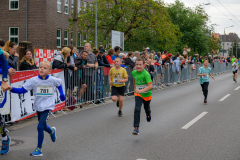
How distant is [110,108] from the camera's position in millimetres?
12930

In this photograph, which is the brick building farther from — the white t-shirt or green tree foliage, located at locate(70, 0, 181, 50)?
the white t-shirt

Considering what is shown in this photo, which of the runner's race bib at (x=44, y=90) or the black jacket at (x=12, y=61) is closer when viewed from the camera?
the runner's race bib at (x=44, y=90)

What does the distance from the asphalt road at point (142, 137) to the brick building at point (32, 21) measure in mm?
26417

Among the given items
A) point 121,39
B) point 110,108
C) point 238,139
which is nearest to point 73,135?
point 238,139

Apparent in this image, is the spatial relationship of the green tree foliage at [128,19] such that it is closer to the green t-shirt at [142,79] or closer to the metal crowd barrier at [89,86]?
the metal crowd barrier at [89,86]

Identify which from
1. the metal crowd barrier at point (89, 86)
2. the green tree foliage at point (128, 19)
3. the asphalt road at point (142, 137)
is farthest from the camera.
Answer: the green tree foliage at point (128, 19)

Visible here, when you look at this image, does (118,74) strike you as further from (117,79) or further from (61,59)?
(61,59)

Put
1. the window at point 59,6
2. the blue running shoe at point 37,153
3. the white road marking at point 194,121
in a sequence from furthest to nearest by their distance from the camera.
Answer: the window at point 59,6, the white road marking at point 194,121, the blue running shoe at point 37,153

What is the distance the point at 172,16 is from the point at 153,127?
55.5 meters

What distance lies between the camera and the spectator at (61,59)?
452 inches

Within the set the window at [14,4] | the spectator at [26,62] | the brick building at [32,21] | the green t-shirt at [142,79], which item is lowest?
the green t-shirt at [142,79]

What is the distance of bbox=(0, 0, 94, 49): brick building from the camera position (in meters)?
37.3

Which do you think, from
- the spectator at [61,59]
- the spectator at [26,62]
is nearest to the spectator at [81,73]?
the spectator at [61,59]

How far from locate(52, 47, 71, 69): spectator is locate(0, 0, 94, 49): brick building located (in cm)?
2541
